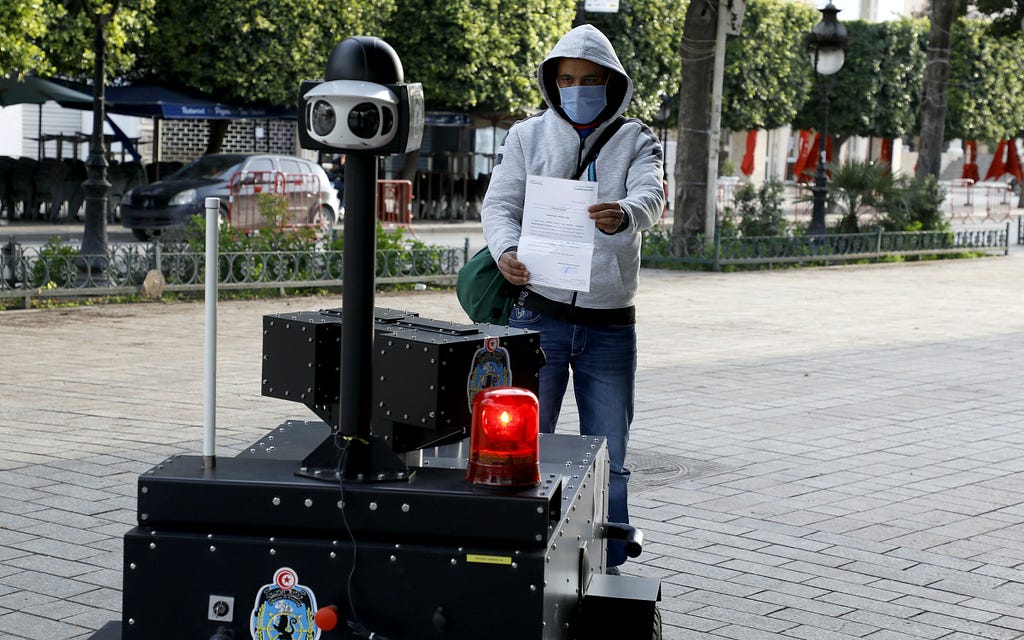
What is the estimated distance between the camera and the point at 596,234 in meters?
4.35

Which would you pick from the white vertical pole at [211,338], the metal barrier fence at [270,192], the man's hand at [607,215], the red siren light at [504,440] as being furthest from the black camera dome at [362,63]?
the metal barrier fence at [270,192]

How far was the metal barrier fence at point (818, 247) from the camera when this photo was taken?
64.1ft

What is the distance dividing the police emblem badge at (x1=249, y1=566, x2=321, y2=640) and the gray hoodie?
1.66 metres

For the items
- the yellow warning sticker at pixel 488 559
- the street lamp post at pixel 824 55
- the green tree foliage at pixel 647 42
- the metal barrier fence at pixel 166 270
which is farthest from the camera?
the green tree foliage at pixel 647 42

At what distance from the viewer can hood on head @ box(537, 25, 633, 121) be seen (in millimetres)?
4383

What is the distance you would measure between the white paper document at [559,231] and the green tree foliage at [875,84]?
133 feet

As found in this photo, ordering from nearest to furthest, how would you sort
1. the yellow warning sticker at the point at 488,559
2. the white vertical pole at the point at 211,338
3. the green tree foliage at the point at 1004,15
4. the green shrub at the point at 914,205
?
the yellow warning sticker at the point at 488,559
the white vertical pole at the point at 211,338
the green shrub at the point at 914,205
the green tree foliage at the point at 1004,15

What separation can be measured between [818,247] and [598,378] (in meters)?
17.3

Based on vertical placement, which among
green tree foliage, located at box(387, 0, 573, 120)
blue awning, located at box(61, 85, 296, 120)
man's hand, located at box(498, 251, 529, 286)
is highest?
green tree foliage, located at box(387, 0, 573, 120)

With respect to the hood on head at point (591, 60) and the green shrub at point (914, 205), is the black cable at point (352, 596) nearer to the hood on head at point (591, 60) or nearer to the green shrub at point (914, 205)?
the hood on head at point (591, 60)

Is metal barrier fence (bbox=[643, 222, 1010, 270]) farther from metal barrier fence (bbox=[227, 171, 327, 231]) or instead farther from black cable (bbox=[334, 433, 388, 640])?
black cable (bbox=[334, 433, 388, 640])

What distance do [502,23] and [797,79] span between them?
14.4 metres

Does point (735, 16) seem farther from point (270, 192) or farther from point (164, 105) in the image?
point (164, 105)

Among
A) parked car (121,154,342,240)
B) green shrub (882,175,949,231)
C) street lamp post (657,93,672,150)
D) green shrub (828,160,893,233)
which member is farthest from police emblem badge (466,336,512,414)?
street lamp post (657,93,672,150)
